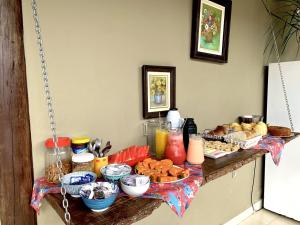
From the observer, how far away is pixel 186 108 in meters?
1.50

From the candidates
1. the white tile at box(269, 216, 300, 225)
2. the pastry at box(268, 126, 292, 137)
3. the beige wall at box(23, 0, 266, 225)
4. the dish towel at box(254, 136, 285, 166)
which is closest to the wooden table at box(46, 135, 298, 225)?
the beige wall at box(23, 0, 266, 225)

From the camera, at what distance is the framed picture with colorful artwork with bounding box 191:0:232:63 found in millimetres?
1488

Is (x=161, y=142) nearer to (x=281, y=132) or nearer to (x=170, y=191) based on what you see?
(x=170, y=191)

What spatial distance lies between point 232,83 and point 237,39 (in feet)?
1.11

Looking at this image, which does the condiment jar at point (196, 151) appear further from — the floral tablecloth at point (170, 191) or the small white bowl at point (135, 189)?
the small white bowl at point (135, 189)

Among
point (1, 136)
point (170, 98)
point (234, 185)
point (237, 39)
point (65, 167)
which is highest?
point (237, 39)

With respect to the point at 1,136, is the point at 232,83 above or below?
above

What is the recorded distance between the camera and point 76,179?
866mm

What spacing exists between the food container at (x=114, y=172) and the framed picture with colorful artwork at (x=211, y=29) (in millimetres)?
868

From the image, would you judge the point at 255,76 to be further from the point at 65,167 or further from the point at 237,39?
the point at 65,167

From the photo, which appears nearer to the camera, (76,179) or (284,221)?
(76,179)

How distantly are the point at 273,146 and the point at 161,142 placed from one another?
2.29 feet

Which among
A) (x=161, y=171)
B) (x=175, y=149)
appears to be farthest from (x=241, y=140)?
(x=161, y=171)

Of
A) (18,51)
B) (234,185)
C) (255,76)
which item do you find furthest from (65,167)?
(255,76)
